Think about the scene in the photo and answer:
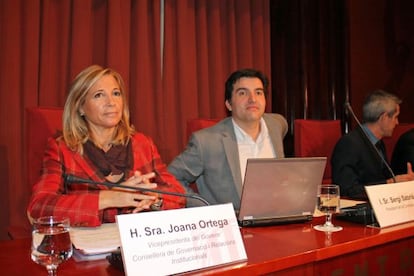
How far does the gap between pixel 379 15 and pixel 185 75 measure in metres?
2.11

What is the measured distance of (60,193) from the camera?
1484 millimetres

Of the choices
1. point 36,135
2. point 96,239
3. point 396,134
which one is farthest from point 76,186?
point 396,134

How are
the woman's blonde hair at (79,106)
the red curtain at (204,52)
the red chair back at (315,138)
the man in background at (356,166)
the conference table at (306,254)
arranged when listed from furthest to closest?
the red curtain at (204,52) → the red chair back at (315,138) → the man in background at (356,166) → the woman's blonde hair at (79,106) → the conference table at (306,254)

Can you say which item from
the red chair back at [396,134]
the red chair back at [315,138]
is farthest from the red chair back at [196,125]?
the red chair back at [396,134]

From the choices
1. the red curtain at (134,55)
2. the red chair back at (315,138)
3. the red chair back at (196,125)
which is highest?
the red curtain at (134,55)

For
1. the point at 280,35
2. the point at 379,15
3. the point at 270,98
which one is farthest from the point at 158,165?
the point at 379,15

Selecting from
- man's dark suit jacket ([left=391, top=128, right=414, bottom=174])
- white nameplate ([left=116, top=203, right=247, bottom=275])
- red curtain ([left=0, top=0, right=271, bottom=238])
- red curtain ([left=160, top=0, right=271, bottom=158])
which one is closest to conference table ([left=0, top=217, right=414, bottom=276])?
white nameplate ([left=116, top=203, right=247, bottom=275])

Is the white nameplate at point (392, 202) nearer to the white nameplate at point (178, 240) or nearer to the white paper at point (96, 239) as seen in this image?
the white nameplate at point (178, 240)

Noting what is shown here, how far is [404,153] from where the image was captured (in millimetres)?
2674

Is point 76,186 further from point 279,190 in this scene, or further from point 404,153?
point 404,153

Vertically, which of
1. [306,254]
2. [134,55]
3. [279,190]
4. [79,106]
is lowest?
[306,254]

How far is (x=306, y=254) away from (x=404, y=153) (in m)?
1.92

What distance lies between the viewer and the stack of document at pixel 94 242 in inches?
40.2

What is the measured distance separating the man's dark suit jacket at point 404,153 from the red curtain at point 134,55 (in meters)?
1.08
